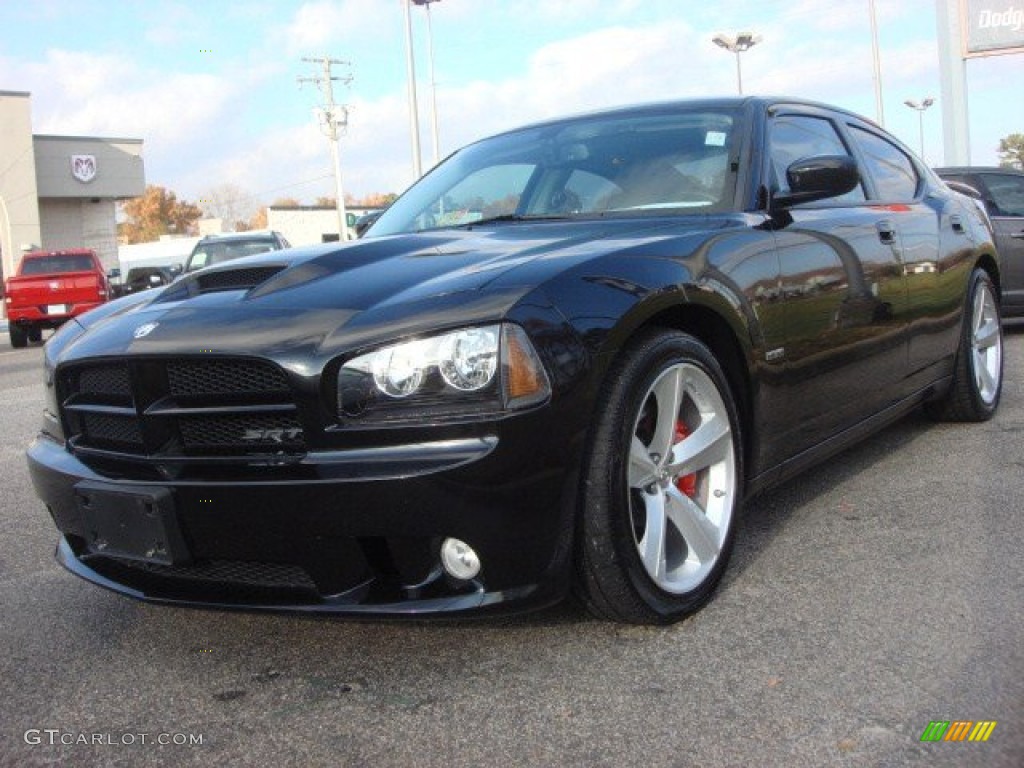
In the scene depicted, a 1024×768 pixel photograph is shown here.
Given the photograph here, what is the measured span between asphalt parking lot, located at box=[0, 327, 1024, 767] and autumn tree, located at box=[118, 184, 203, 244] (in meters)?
93.9

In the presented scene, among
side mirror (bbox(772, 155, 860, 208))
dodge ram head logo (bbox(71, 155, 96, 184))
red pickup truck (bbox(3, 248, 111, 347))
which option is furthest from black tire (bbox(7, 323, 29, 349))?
dodge ram head logo (bbox(71, 155, 96, 184))

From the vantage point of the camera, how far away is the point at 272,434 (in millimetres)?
2541

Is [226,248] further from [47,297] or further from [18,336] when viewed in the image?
[18,336]

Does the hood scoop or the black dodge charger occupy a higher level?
the hood scoop

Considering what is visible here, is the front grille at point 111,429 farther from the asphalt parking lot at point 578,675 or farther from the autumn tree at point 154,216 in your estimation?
the autumn tree at point 154,216

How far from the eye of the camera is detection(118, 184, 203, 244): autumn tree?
92438mm

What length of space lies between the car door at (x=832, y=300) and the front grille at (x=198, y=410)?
1.65 metres

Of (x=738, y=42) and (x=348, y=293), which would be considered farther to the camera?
(x=738, y=42)

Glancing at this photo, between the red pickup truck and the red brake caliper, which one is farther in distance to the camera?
the red pickup truck

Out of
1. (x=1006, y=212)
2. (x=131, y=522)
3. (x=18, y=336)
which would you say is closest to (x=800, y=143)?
(x=131, y=522)

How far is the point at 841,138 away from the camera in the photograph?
458 cm

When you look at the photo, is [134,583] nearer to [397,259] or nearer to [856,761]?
[397,259]

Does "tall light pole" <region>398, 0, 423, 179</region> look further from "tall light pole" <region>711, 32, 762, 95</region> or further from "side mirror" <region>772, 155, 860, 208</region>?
"side mirror" <region>772, 155, 860, 208</region>

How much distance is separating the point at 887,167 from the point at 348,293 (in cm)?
315
